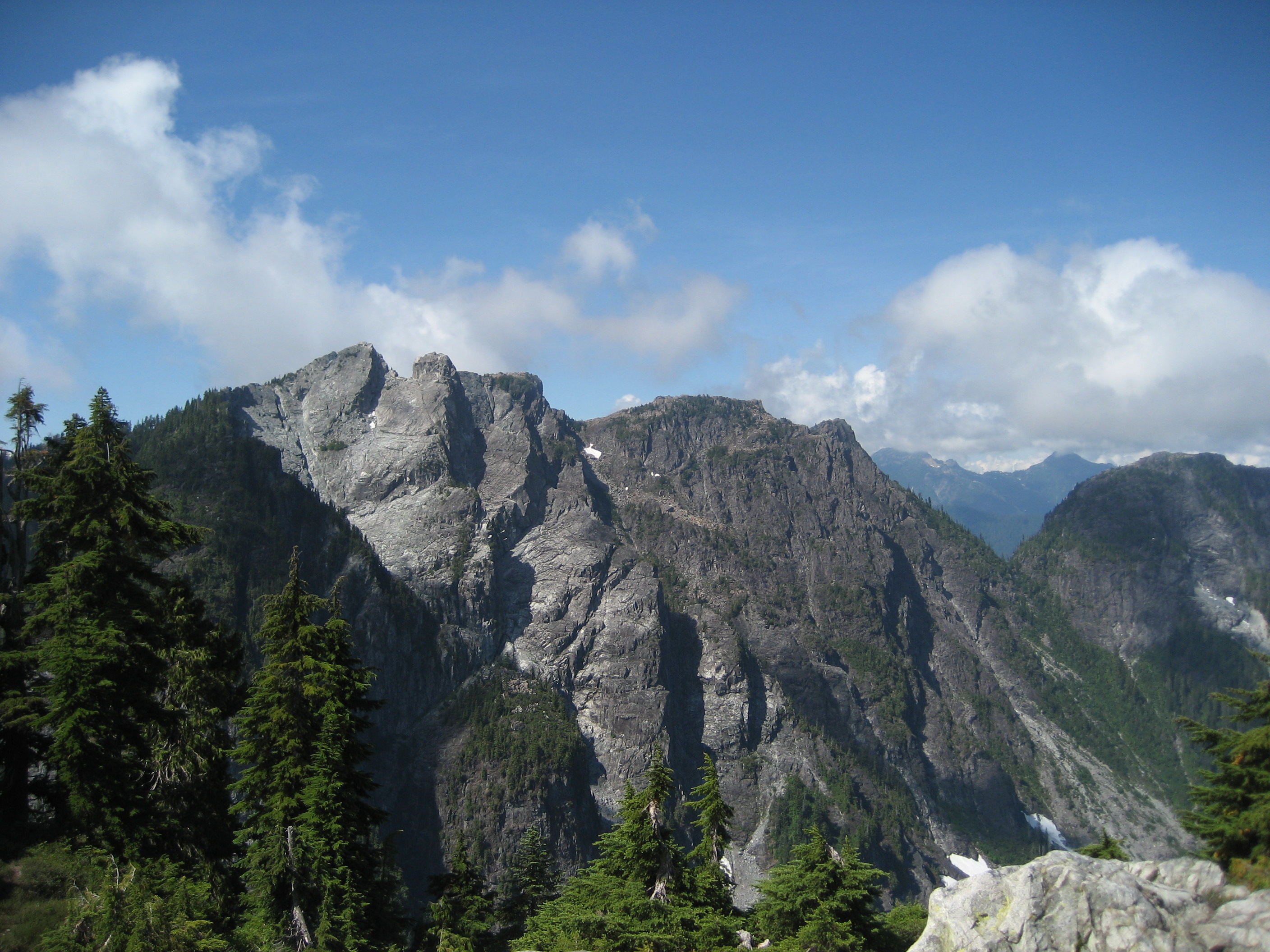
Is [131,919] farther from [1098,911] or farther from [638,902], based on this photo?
[1098,911]

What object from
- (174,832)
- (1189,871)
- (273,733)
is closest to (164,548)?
(273,733)

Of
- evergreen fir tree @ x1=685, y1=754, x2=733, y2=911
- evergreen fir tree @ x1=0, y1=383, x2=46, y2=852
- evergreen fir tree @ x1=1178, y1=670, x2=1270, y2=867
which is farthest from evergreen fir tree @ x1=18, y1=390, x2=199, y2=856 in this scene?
evergreen fir tree @ x1=1178, y1=670, x2=1270, y2=867

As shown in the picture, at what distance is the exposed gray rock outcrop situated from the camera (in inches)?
837

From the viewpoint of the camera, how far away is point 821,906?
98.3 ft

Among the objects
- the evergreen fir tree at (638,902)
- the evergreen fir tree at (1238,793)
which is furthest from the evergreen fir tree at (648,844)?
the evergreen fir tree at (1238,793)

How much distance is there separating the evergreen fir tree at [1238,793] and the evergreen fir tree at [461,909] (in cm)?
3324

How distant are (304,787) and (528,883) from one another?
121 ft

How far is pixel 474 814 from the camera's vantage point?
16275 cm

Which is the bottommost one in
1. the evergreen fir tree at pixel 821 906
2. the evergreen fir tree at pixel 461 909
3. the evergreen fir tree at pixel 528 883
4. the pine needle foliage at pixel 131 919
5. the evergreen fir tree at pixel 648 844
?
the evergreen fir tree at pixel 528 883

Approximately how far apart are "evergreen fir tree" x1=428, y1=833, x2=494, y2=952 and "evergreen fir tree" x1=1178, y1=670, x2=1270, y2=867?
1309 inches

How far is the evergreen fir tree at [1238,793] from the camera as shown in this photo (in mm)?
23000

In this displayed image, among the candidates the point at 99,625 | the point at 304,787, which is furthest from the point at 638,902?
the point at 99,625

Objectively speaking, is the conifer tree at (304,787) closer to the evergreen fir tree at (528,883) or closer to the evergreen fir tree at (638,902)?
the evergreen fir tree at (638,902)

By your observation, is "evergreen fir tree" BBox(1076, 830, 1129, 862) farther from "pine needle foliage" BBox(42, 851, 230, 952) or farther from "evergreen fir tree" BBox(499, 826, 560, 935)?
"pine needle foliage" BBox(42, 851, 230, 952)
